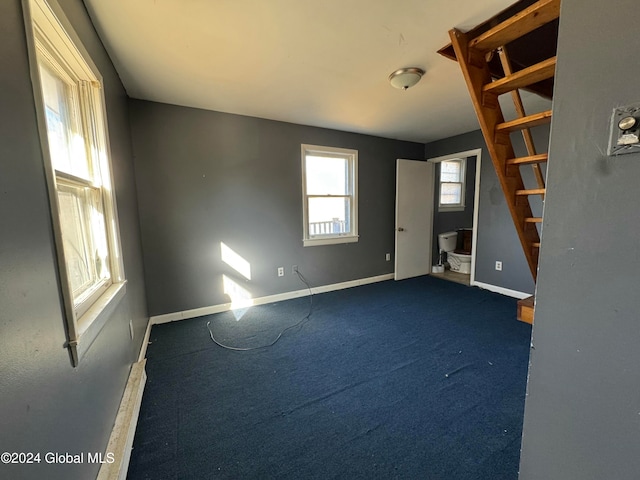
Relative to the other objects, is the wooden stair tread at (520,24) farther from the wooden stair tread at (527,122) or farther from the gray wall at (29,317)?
the gray wall at (29,317)

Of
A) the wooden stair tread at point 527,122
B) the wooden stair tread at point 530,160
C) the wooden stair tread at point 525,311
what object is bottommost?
the wooden stair tread at point 525,311

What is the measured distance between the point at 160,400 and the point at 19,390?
1.32 m

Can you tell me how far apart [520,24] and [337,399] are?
2306 millimetres

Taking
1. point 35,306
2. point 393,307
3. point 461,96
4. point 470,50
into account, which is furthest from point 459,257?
point 35,306

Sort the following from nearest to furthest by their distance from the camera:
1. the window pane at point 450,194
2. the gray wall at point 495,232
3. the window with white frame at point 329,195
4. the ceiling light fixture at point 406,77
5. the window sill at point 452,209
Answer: the ceiling light fixture at point 406,77 < the gray wall at point 495,232 < the window with white frame at point 329,195 < the window sill at point 452,209 < the window pane at point 450,194

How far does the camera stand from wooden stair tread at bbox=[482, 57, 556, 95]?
1.29m

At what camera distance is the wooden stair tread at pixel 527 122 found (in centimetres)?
141

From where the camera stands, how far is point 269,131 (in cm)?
324

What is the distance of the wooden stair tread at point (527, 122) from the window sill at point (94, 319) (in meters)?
2.25

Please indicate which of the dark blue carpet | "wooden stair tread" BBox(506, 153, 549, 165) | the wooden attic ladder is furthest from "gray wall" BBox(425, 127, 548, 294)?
"wooden stair tread" BBox(506, 153, 549, 165)

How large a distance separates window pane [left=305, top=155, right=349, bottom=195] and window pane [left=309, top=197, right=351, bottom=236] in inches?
4.9

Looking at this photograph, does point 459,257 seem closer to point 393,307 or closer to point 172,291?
point 393,307

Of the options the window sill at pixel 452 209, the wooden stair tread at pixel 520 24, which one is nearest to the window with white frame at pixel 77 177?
the wooden stair tread at pixel 520 24

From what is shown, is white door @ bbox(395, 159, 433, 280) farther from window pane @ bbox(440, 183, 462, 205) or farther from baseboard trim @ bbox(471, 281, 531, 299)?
baseboard trim @ bbox(471, 281, 531, 299)
